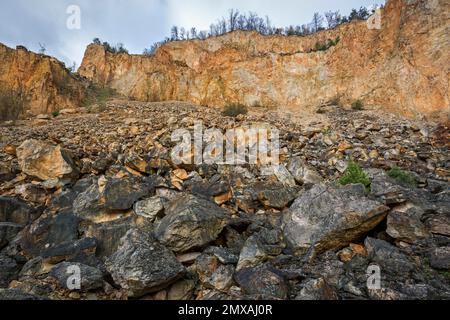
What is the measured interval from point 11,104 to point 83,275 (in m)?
14.8

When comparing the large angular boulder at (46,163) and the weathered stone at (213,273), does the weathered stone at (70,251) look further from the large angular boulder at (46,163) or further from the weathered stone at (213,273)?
the large angular boulder at (46,163)

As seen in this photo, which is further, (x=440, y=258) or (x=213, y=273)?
(x=213, y=273)

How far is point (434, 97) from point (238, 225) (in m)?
12.4

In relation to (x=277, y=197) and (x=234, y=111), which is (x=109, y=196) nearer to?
(x=277, y=197)

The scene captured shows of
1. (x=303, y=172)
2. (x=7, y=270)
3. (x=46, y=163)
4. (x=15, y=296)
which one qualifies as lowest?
(x=7, y=270)

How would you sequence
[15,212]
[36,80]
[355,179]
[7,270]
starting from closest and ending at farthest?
[7,270]
[355,179]
[15,212]
[36,80]

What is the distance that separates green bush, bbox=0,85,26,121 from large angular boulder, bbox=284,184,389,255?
601 inches

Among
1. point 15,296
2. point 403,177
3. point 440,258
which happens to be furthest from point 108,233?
point 403,177

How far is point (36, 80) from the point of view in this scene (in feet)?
55.0

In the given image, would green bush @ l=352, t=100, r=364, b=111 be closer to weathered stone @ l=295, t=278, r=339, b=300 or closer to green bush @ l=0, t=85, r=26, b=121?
weathered stone @ l=295, t=278, r=339, b=300

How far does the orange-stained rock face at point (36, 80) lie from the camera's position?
16.2 m
